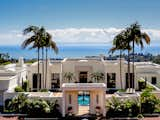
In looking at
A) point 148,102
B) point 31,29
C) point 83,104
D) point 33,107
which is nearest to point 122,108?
point 148,102

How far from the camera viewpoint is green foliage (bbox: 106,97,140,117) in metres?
35.3

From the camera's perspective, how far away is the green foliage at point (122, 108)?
35.3 metres

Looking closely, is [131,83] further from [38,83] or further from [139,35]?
[38,83]

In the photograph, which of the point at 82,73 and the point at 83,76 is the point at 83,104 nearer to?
the point at 83,76

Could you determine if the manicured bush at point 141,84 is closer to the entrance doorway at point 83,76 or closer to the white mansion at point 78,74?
the white mansion at point 78,74

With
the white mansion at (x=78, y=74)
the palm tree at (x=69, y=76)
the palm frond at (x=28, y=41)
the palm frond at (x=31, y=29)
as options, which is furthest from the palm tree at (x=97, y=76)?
the palm frond at (x=31, y=29)

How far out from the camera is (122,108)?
116 feet

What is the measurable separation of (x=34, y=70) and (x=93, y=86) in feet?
44.6

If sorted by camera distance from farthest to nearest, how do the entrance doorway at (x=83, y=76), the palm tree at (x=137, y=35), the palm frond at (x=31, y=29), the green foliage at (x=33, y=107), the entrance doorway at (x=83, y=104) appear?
the entrance doorway at (x=83, y=76), the palm frond at (x=31, y=29), the palm tree at (x=137, y=35), the entrance doorway at (x=83, y=104), the green foliage at (x=33, y=107)

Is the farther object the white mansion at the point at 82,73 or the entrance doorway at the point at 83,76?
the entrance doorway at the point at 83,76

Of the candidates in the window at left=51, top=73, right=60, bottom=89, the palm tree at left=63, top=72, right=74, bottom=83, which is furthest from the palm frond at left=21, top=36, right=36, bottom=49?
the palm tree at left=63, top=72, right=74, bottom=83

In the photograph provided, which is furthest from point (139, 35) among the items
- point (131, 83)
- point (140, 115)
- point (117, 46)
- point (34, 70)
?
point (34, 70)

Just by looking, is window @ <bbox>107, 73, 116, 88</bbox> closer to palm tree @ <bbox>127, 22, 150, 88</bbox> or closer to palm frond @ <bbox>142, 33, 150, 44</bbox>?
palm tree @ <bbox>127, 22, 150, 88</bbox>

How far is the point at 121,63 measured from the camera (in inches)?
1860
